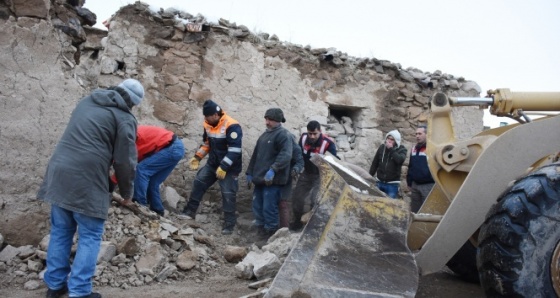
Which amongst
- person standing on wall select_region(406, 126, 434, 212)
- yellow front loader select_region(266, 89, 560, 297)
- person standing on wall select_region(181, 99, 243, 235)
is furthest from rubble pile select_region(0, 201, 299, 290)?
person standing on wall select_region(406, 126, 434, 212)

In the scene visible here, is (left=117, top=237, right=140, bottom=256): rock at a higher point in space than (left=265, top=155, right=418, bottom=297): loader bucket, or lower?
lower

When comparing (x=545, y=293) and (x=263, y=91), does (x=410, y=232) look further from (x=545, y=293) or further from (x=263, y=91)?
(x=263, y=91)

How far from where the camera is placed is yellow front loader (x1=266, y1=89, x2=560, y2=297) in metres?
2.70

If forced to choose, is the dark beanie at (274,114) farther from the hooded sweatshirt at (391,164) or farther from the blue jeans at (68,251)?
the blue jeans at (68,251)

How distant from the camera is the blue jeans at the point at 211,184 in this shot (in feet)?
20.6

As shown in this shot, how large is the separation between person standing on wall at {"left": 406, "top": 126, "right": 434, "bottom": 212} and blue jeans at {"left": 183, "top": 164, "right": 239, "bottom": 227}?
8.04 feet

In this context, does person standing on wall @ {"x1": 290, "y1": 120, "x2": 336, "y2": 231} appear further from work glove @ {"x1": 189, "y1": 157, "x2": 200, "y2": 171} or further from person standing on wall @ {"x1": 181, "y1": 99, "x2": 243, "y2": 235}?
→ work glove @ {"x1": 189, "y1": 157, "x2": 200, "y2": 171}

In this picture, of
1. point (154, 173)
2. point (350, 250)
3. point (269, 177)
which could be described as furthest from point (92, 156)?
point (269, 177)

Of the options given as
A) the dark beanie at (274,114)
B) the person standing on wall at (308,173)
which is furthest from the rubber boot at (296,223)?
the dark beanie at (274,114)

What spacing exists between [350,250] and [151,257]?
84.8 inches

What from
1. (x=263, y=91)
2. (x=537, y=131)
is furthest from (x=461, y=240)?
(x=263, y=91)

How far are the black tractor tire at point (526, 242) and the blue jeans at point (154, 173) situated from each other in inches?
157

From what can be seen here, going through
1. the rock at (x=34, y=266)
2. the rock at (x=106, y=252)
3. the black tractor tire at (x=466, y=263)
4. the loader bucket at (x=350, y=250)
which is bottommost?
the rock at (x=34, y=266)

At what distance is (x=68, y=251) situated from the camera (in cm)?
367
